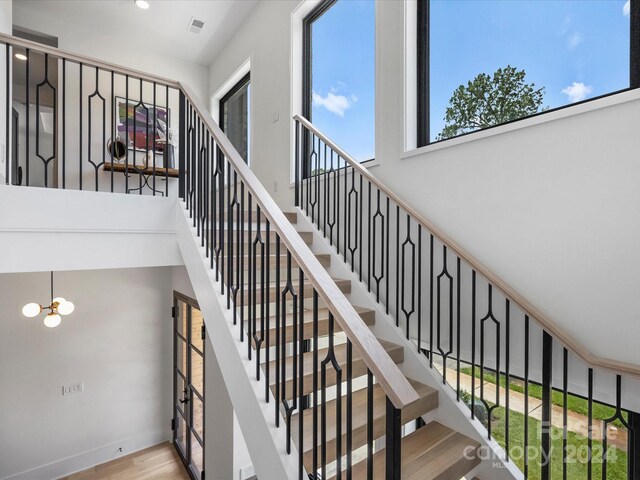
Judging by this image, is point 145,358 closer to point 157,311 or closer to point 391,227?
point 157,311

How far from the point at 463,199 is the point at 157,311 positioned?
438 centimetres

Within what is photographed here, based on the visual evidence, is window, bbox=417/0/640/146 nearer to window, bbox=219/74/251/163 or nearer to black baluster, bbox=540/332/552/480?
black baluster, bbox=540/332/552/480

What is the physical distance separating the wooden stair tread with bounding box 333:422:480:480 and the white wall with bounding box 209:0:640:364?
832 mm

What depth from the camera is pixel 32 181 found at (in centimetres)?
568

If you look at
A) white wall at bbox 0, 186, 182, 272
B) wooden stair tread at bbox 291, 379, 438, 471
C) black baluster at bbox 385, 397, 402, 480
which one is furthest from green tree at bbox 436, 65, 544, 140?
white wall at bbox 0, 186, 182, 272

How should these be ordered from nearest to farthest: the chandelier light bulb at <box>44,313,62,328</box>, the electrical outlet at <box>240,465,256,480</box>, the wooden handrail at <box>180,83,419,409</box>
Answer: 1. the wooden handrail at <box>180,83,419,409</box>
2. the electrical outlet at <box>240,465,256,480</box>
3. the chandelier light bulb at <box>44,313,62,328</box>

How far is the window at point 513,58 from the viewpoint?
1.82 m

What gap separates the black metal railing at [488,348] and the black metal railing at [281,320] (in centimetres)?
57

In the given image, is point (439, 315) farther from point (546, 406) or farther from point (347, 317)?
point (347, 317)

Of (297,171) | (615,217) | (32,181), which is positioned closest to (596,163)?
(615,217)

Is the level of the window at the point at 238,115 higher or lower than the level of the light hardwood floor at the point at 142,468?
higher

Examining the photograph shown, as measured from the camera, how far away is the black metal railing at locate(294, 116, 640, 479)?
66.0 inches

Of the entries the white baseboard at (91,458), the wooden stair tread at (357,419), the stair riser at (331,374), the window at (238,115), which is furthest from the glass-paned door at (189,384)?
the wooden stair tread at (357,419)

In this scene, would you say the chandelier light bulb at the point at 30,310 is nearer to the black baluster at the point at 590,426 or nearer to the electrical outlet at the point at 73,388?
the electrical outlet at the point at 73,388
